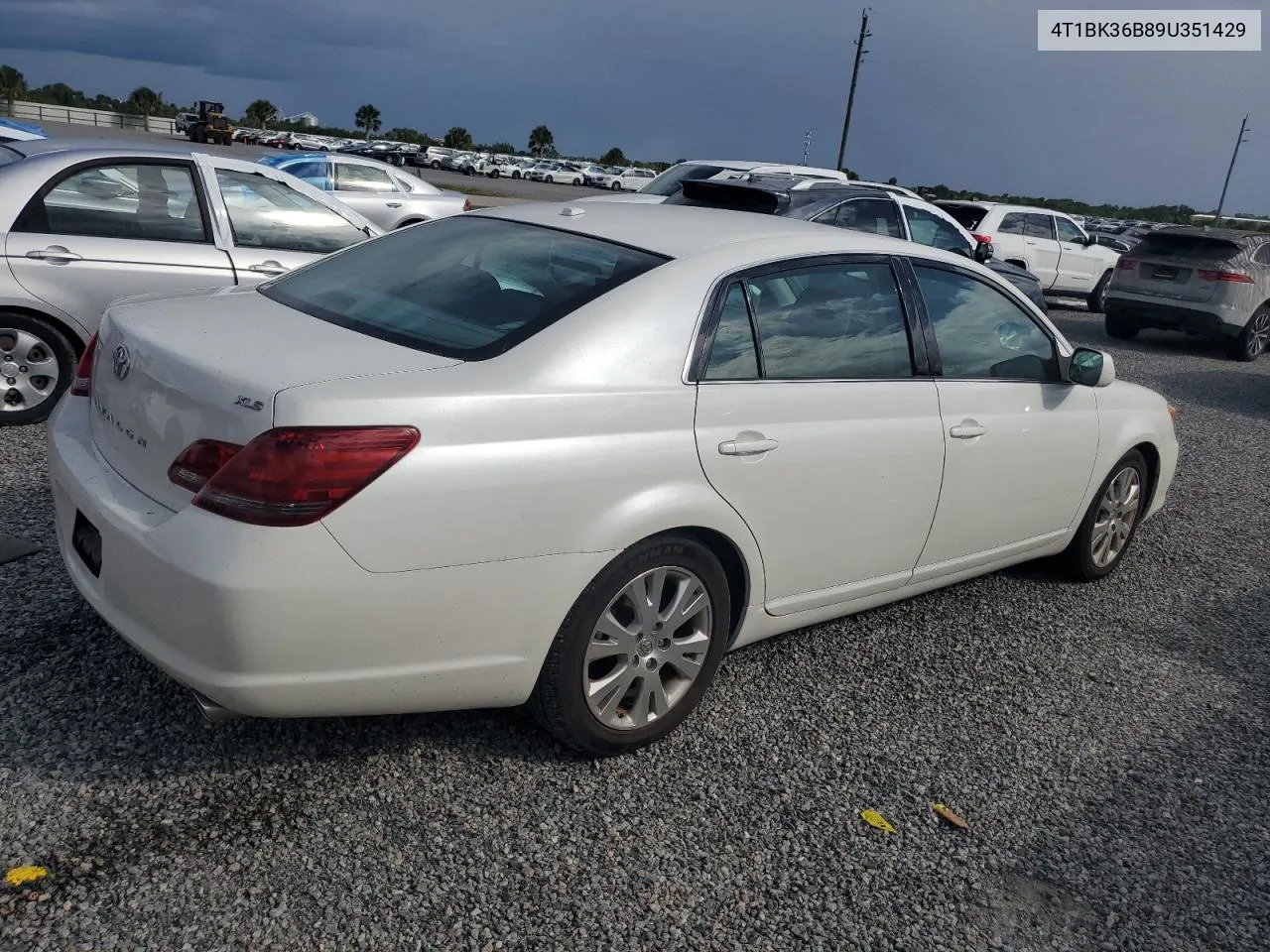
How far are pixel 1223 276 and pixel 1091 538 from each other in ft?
34.6

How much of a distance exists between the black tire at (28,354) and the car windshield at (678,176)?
754 cm

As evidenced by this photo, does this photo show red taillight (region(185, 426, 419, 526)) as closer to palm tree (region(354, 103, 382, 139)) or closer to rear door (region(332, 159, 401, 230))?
rear door (region(332, 159, 401, 230))

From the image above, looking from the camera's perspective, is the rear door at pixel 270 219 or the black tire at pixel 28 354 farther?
the rear door at pixel 270 219

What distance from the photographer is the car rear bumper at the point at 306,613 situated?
8.43ft

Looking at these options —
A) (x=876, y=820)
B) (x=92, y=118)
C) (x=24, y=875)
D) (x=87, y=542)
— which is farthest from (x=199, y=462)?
(x=92, y=118)

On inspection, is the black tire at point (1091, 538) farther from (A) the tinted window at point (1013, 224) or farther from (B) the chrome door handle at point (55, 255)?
(A) the tinted window at point (1013, 224)

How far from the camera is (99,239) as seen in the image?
602 centimetres

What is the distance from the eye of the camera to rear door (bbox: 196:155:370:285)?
21.0 ft

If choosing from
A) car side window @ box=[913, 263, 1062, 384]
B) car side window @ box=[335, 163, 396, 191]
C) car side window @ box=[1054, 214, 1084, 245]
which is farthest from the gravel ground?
car side window @ box=[1054, 214, 1084, 245]

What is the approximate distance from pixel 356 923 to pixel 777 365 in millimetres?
1996

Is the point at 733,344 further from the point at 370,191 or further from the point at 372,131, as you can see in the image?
the point at 372,131

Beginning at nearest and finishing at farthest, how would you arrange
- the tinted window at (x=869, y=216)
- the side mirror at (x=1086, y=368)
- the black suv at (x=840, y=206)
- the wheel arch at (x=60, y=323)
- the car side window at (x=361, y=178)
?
1. the side mirror at (x=1086, y=368)
2. the wheel arch at (x=60, y=323)
3. the black suv at (x=840, y=206)
4. the tinted window at (x=869, y=216)
5. the car side window at (x=361, y=178)

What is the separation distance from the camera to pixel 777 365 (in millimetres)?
3508

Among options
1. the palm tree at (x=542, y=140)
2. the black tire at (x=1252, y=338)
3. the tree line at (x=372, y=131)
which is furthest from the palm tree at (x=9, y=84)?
the black tire at (x=1252, y=338)
